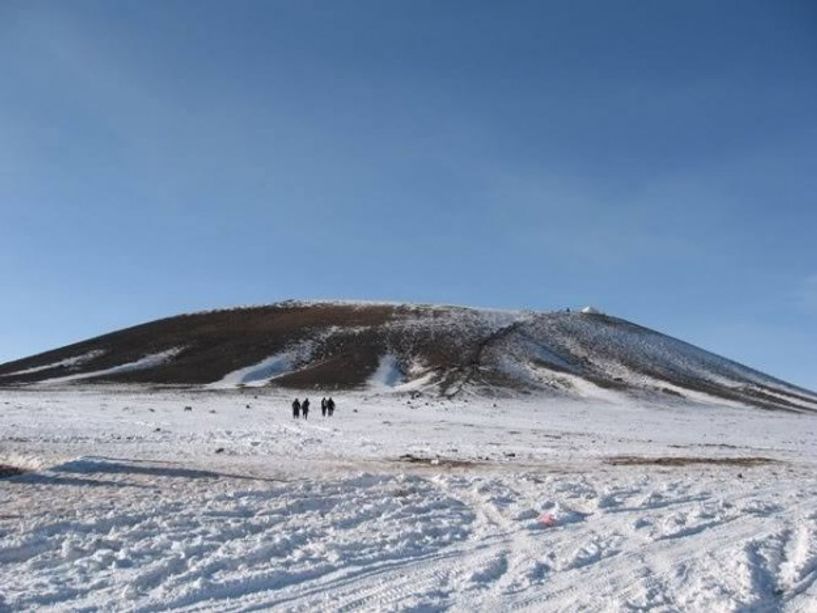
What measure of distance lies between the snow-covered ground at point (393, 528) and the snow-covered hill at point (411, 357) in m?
48.6

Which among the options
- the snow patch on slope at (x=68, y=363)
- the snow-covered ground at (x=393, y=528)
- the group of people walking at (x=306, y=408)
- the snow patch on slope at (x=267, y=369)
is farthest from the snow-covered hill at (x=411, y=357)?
the snow-covered ground at (x=393, y=528)

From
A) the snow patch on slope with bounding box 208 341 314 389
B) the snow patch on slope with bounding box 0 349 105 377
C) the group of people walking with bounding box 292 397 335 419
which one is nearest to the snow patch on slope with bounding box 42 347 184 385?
the snow patch on slope with bounding box 0 349 105 377

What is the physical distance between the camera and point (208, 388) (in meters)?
72.2

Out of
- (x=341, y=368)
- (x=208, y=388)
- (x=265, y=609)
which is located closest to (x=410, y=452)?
(x=265, y=609)

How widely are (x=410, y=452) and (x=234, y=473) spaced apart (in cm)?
1009

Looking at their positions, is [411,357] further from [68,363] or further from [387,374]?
[68,363]

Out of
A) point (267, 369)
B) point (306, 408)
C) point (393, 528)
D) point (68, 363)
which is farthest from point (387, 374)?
point (393, 528)

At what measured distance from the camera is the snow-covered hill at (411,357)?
80188 mm

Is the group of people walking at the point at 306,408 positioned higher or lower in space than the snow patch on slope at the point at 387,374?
lower

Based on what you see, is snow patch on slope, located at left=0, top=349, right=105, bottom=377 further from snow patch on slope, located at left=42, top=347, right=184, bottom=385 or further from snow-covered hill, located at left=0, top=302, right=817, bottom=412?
snow patch on slope, located at left=42, top=347, right=184, bottom=385

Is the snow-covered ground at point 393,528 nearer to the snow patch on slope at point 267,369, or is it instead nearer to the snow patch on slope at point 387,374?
the snow patch on slope at point 387,374

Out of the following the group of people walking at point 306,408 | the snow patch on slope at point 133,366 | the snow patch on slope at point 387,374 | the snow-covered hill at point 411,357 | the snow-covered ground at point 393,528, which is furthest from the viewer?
the snow patch on slope at point 133,366

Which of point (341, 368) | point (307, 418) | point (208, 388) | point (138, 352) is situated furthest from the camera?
point (138, 352)

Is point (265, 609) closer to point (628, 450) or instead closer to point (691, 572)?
point (691, 572)
